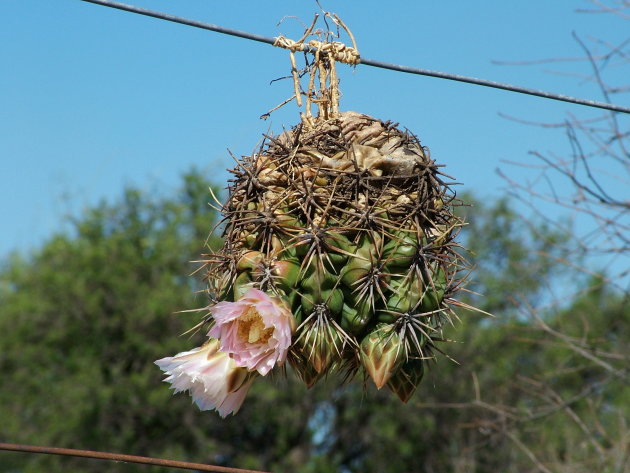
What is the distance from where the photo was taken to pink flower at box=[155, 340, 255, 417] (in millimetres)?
2416

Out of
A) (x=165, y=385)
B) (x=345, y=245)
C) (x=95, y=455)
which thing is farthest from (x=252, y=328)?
(x=165, y=385)

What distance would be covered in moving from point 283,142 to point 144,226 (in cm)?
1391

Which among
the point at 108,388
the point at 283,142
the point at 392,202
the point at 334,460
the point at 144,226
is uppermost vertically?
the point at 144,226

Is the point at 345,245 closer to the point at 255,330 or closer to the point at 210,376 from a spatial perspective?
the point at 255,330

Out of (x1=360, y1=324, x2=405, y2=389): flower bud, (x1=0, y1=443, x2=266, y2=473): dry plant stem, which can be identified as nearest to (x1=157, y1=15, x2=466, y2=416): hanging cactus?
(x1=360, y1=324, x2=405, y2=389): flower bud

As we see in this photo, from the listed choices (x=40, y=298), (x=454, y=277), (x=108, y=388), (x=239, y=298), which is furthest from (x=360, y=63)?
(x=40, y=298)

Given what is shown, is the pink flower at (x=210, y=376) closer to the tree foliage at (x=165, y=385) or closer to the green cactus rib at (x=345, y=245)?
the green cactus rib at (x=345, y=245)

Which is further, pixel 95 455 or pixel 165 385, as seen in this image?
pixel 165 385

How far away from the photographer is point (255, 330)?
237 cm

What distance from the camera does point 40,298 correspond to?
599 inches

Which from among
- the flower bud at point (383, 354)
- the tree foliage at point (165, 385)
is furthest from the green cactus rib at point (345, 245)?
the tree foliage at point (165, 385)

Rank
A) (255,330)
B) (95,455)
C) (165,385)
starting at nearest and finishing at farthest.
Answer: (95,455)
(255,330)
(165,385)

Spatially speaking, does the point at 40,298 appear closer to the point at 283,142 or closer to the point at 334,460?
the point at 334,460

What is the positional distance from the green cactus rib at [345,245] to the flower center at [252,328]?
74 millimetres
